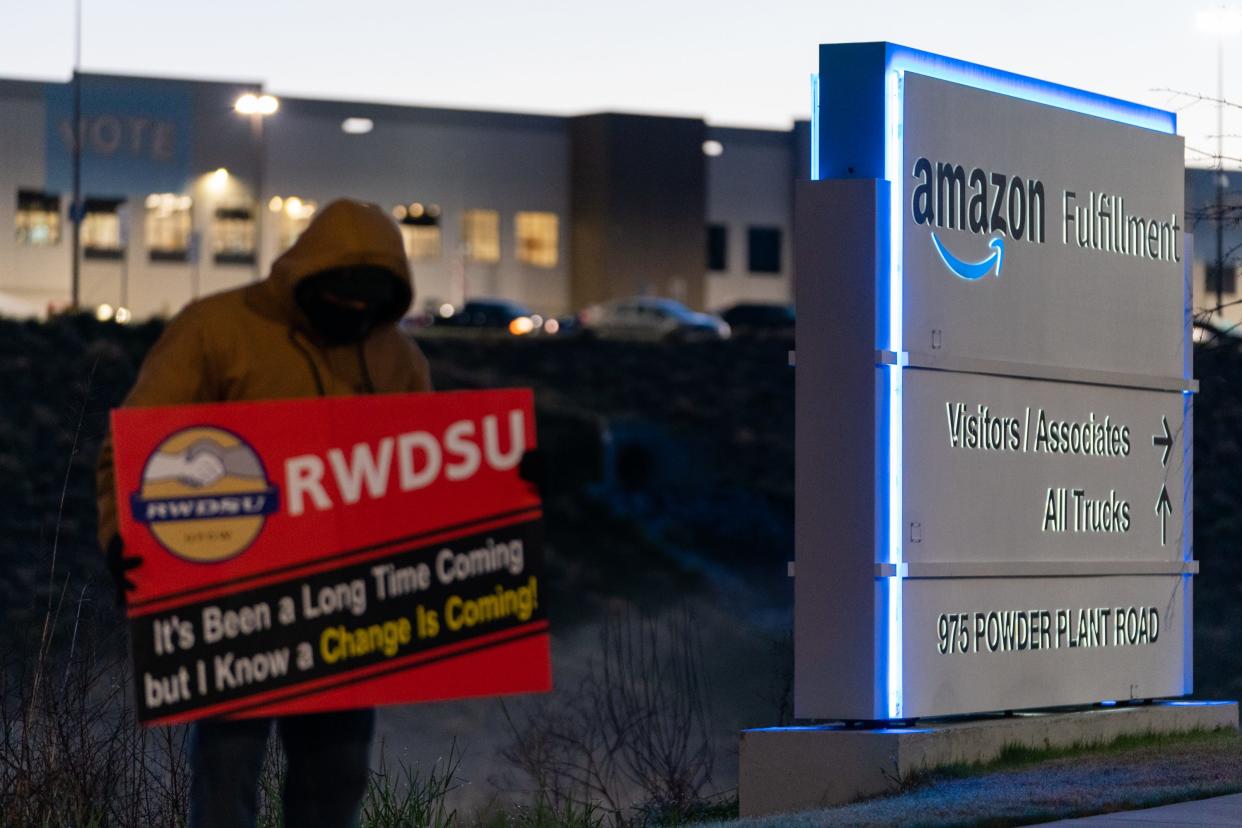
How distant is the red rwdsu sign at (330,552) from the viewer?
18.2ft

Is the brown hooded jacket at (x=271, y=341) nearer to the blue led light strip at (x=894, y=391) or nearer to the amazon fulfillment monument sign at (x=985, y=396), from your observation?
the amazon fulfillment monument sign at (x=985, y=396)

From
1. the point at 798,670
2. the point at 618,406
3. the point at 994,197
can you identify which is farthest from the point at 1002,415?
the point at 618,406

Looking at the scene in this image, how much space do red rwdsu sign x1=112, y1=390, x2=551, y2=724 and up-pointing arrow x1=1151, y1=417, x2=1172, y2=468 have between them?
6.44 m

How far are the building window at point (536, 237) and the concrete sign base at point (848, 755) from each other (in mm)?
65941

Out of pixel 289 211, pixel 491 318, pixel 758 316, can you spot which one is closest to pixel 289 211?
pixel 289 211

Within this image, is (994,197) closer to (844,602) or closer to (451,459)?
(844,602)

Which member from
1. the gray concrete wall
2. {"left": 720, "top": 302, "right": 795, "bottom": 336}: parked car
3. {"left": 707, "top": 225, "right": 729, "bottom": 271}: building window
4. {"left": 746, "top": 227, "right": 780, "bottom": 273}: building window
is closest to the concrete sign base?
{"left": 720, "top": 302, "right": 795, "bottom": 336}: parked car

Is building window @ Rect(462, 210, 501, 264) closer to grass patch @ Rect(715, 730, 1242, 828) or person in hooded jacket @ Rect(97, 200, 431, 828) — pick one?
grass patch @ Rect(715, 730, 1242, 828)

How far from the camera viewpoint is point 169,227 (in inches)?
2702

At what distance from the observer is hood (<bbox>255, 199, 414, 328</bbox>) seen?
5.57 metres

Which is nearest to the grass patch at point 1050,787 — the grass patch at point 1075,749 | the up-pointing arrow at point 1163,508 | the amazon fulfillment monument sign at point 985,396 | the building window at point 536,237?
the grass patch at point 1075,749

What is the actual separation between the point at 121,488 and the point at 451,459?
88 centimetres

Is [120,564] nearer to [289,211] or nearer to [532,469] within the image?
[532,469]

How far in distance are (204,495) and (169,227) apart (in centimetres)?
6470
